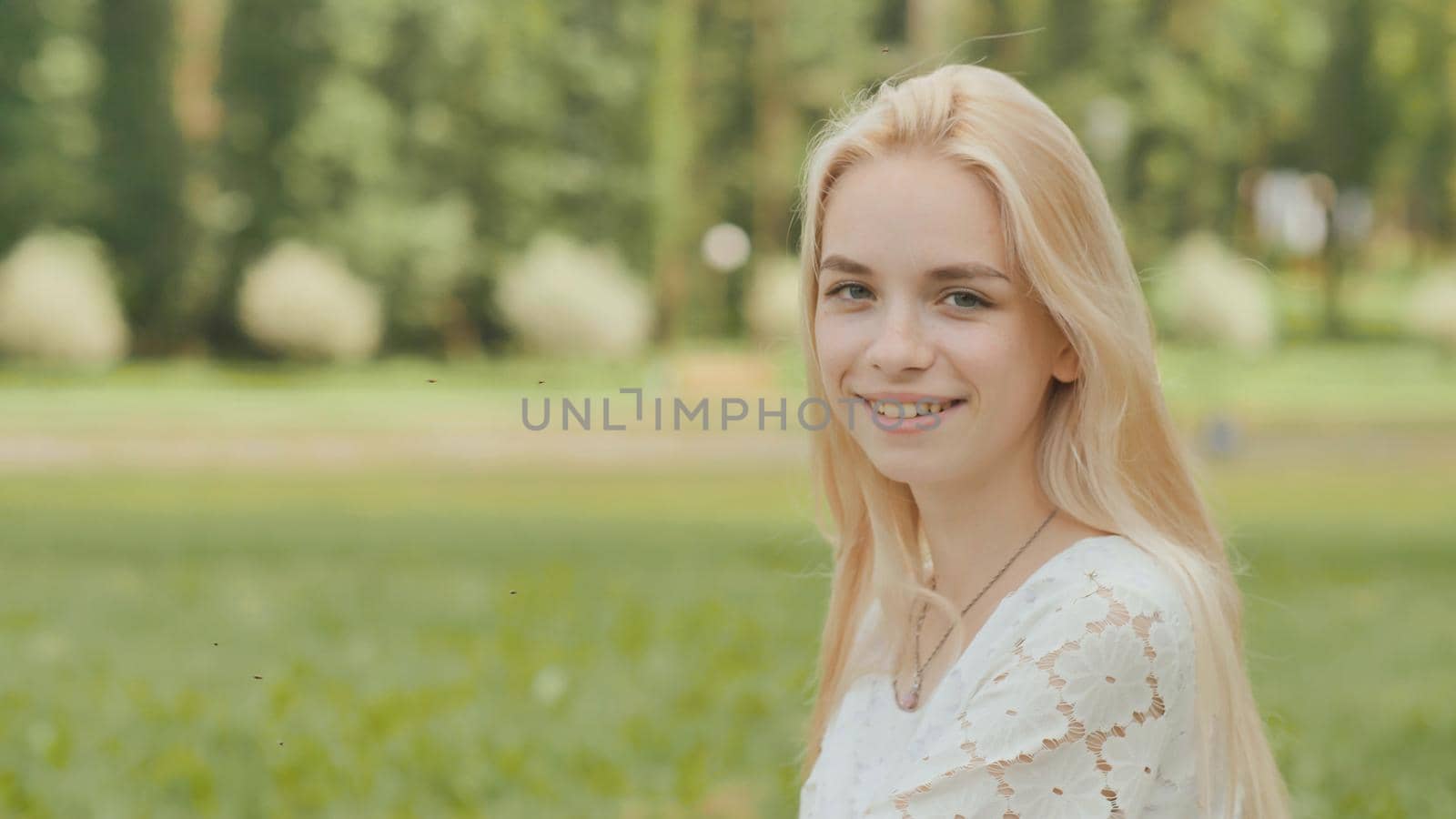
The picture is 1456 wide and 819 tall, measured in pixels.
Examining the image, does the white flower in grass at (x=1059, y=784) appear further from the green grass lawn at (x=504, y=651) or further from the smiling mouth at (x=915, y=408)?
the green grass lawn at (x=504, y=651)

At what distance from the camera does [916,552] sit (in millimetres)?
1890

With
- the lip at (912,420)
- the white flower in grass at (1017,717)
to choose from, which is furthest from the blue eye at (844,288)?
the white flower in grass at (1017,717)

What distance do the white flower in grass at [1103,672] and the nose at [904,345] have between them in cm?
31

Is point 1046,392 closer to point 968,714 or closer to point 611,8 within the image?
point 968,714

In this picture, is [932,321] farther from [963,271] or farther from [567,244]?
[567,244]

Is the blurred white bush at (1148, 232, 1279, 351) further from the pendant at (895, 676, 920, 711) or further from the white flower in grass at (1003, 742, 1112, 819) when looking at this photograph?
the white flower in grass at (1003, 742, 1112, 819)

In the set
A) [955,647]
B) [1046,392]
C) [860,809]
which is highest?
[1046,392]

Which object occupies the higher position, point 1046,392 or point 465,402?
point 1046,392

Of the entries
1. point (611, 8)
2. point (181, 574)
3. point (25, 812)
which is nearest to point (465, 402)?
point (611, 8)

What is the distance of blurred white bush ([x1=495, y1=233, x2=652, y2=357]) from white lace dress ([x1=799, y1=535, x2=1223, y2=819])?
17.5 metres

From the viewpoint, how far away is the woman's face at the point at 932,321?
4.94 ft

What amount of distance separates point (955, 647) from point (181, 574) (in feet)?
19.1

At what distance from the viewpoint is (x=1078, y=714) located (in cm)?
144

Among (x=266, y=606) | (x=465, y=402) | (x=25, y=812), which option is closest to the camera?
(x=25, y=812)
